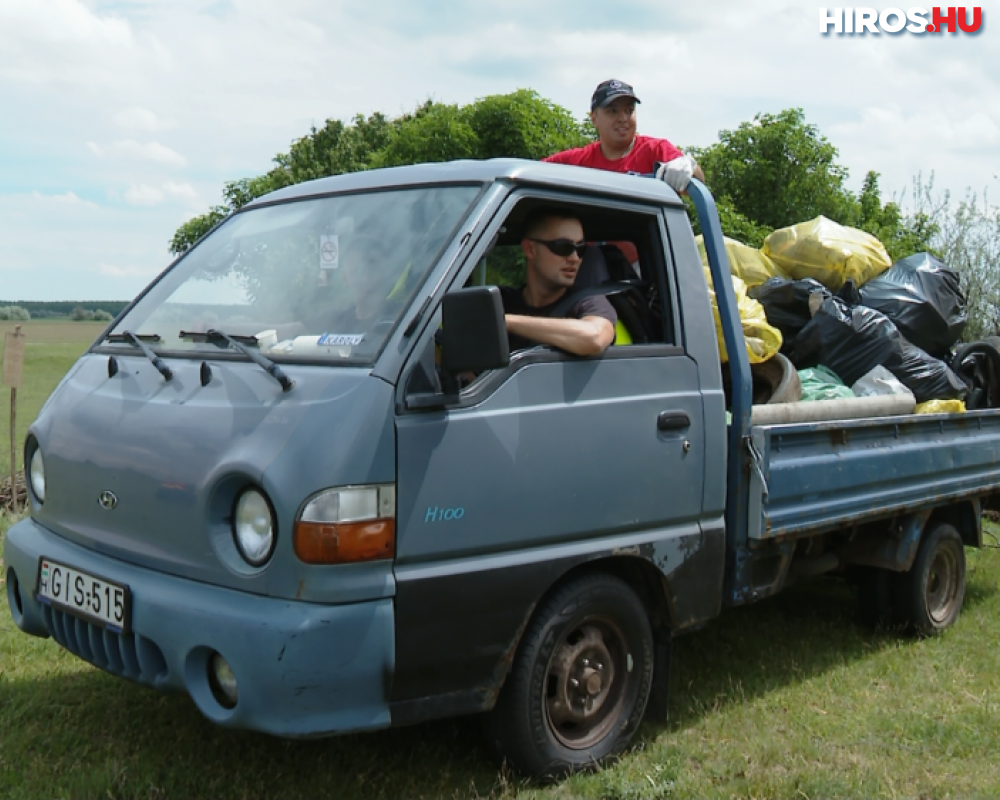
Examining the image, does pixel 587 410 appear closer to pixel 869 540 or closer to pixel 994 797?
pixel 994 797

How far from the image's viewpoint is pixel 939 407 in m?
5.64

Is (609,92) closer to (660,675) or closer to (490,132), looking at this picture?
(660,675)

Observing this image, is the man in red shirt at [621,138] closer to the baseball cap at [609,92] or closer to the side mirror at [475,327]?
the baseball cap at [609,92]

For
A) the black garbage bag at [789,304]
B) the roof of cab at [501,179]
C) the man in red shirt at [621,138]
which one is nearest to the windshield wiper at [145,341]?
the roof of cab at [501,179]

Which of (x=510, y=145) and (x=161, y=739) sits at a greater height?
(x=510, y=145)

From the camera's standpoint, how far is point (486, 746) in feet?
11.8

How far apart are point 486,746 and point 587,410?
119cm

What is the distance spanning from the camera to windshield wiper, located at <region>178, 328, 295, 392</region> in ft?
→ 10.4

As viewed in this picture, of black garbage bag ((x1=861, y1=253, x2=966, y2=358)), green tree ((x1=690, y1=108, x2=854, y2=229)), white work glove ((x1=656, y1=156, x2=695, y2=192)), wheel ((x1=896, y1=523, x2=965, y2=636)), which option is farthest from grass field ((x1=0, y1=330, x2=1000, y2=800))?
green tree ((x1=690, y1=108, x2=854, y2=229))

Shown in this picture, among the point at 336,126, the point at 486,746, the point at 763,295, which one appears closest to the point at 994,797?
the point at 486,746

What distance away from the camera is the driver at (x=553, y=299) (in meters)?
3.60

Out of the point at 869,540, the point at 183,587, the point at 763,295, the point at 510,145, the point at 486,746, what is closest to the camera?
the point at 183,587

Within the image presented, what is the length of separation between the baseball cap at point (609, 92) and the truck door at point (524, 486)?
1.46m

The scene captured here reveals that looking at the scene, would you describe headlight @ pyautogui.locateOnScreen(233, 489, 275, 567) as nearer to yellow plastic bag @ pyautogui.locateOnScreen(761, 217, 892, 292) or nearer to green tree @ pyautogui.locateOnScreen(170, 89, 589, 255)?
yellow plastic bag @ pyautogui.locateOnScreen(761, 217, 892, 292)
